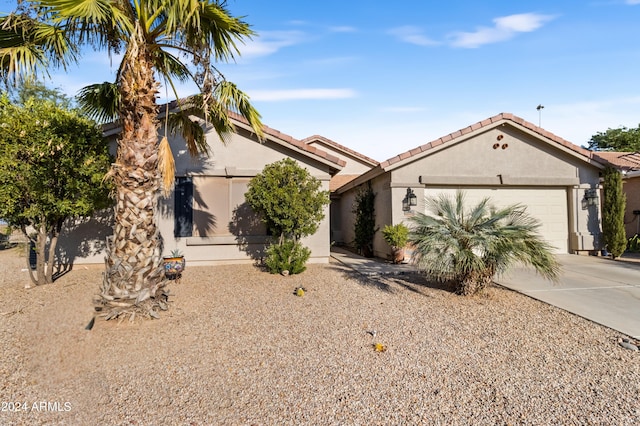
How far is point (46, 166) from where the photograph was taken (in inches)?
267

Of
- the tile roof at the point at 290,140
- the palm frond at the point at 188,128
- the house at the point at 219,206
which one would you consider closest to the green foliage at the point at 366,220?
the house at the point at 219,206

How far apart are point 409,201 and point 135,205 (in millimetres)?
7567

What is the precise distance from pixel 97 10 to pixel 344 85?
8813 mm

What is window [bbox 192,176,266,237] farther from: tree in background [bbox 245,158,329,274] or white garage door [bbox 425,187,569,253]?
white garage door [bbox 425,187,569,253]

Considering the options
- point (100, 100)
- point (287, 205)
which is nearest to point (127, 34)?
point (100, 100)

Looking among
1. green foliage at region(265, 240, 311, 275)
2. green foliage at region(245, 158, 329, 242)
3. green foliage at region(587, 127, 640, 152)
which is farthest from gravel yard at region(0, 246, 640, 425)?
green foliage at region(587, 127, 640, 152)

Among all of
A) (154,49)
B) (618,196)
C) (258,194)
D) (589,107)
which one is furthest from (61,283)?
(589,107)

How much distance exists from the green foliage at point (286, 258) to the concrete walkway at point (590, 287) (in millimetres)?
1634

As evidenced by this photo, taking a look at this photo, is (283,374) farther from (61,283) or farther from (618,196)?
(618,196)

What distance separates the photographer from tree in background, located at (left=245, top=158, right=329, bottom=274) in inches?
312

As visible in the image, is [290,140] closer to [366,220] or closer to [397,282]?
[366,220]

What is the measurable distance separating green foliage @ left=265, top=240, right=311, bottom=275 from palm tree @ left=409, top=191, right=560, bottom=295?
309 centimetres

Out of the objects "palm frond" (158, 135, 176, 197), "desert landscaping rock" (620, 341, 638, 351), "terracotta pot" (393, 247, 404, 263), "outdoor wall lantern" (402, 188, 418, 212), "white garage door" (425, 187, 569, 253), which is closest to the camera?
"desert landscaping rock" (620, 341, 638, 351)

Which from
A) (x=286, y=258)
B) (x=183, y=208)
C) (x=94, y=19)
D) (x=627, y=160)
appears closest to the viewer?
(x=94, y=19)
